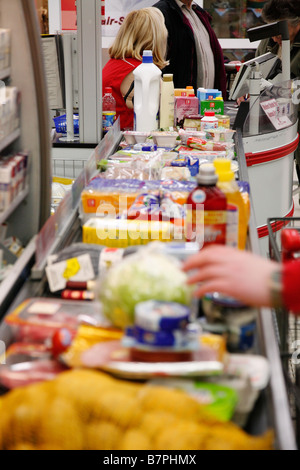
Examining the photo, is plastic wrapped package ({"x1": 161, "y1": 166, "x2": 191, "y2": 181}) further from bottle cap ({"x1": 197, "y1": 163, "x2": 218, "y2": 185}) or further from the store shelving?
bottle cap ({"x1": 197, "y1": 163, "x2": 218, "y2": 185})

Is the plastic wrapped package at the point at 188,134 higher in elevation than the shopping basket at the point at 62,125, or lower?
higher

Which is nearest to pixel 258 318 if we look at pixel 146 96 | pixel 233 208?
pixel 233 208

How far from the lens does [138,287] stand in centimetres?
144

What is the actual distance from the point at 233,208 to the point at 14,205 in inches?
33.4

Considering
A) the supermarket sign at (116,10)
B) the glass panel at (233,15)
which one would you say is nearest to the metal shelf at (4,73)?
the supermarket sign at (116,10)

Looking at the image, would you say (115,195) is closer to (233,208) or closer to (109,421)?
(233,208)

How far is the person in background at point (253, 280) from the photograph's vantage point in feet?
4.45

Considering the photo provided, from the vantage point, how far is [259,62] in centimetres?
471

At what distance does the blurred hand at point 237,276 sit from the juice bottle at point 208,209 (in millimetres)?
523

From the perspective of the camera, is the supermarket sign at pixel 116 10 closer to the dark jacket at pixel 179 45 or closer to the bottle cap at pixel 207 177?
the dark jacket at pixel 179 45

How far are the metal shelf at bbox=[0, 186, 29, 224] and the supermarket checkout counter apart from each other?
0.56 ft

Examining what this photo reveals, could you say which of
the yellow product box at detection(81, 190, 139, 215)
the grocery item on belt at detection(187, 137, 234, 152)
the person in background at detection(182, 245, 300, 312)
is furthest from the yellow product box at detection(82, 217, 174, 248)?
the grocery item on belt at detection(187, 137, 234, 152)

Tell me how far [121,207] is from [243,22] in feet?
26.8

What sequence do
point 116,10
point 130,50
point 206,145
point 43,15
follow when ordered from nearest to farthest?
1. point 206,145
2. point 130,50
3. point 116,10
4. point 43,15
